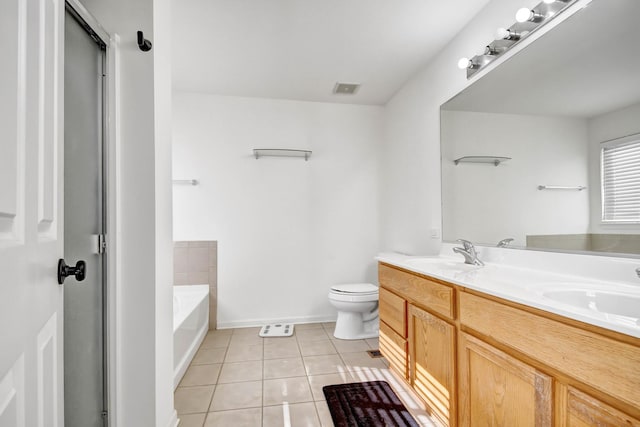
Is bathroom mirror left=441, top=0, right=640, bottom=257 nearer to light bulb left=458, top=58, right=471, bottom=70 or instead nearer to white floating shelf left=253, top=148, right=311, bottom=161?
light bulb left=458, top=58, right=471, bottom=70

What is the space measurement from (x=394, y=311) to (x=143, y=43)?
2018 mm

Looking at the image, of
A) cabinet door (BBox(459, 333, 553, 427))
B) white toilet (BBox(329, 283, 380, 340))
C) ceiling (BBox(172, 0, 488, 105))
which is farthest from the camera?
white toilet (BBox(329, 283, 380, 340))

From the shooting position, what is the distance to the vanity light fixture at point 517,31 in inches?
56.9

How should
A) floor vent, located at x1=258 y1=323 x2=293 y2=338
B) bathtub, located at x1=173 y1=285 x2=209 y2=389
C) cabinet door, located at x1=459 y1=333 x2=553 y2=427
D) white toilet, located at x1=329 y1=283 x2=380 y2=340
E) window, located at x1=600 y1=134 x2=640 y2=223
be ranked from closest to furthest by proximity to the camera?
cabinet door, located at x1=459 y1=333 x2=553 y2=427 → window, located at x1=600 y1=134 x2=640 y2=223 → bathtub, located at x1=173 y1=285 x2=209 y2=389 → white toilet, located at x1=329 y1=283 x2=380 y2=340 → floor vent, located at x1=258 y1=323 x2=293 y2=338

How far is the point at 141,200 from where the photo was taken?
1.40 m

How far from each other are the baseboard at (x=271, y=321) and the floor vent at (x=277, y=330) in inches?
2.3

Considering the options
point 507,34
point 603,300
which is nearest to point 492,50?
point 507,34

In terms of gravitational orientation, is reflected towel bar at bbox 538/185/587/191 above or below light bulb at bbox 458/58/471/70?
below

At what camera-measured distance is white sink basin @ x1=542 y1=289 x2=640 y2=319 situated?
3.46 ft

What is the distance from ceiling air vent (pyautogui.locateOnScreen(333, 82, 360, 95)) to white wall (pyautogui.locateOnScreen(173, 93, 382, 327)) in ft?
0.97

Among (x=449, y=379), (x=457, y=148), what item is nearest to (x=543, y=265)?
(x=449, y=379)

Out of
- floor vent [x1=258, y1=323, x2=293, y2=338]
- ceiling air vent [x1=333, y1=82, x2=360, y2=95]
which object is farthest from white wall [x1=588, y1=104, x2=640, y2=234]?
floor vent [x1=258, y1=323, x2=293, y2=338]

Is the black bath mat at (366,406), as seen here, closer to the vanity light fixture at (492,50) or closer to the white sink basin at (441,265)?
the white sink basin at (441,265)

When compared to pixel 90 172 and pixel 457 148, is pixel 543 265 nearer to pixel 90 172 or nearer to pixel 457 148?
pixel 457 148
